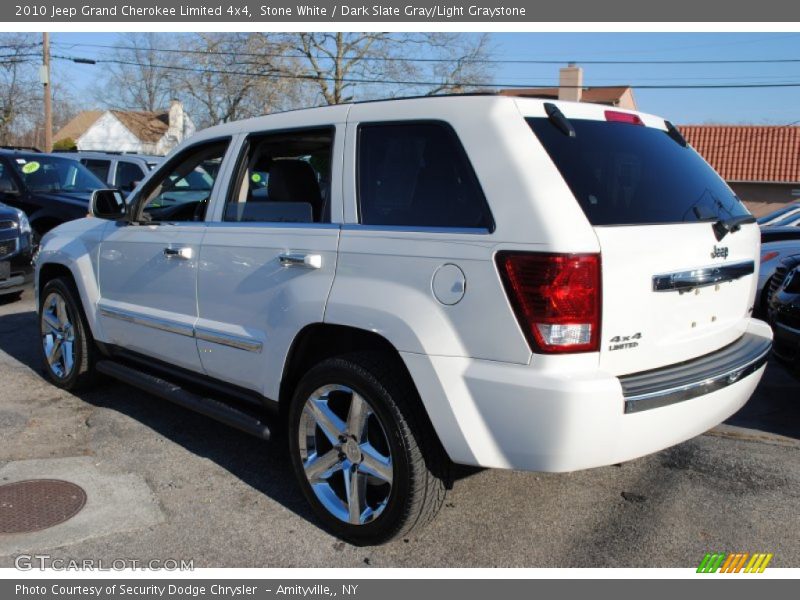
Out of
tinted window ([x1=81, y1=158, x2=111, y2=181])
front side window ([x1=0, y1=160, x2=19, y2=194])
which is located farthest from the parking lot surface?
tinted window ([x1=81, y1=158, x2=111, y2=181])

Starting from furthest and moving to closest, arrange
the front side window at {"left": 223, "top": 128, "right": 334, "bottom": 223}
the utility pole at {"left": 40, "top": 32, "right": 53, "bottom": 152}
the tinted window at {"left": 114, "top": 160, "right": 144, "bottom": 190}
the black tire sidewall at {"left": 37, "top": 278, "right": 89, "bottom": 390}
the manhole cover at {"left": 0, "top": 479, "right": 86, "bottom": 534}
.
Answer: the utility pole at {"left": 40, "top": 32, "right": 53, "bottom": 152}, the tinted window at {"left": 114, "top": 160, "right": 144, "bottom": 190}, the black tire sidewall at {"left": 37, "top": 278, "right": 89, "bottom": 390}, the front side window at {"left": 223, "top": 128, "right": 334, "bottom": 223}, the manhole cover at {"left": 0, "top": 479, "right": 86, "bottom": 534}

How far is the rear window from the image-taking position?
2.84 m

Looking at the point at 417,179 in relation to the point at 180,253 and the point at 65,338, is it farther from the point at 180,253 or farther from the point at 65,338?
the point at 65,338

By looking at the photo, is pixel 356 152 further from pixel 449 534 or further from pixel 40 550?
pixel 40 550

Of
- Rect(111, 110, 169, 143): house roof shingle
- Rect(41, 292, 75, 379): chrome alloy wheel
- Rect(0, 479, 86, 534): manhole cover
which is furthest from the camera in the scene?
Rect(111, 110, 169, 143): house roof shingle

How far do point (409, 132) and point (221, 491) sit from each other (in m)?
2.17

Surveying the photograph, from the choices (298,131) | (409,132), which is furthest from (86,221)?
(409,132)

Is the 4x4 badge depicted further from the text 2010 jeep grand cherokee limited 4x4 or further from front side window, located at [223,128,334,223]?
front side window, located at [223,128,334,223]

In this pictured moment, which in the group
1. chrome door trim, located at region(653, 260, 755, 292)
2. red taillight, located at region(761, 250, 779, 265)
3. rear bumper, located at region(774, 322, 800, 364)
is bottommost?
rear bumper, located at region(774, 322, 800, 364)

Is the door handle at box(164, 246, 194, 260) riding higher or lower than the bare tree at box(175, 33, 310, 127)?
lower

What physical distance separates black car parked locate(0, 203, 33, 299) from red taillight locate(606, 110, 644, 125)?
7605 millimetres

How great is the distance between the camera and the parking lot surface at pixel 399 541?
3215 millimetres

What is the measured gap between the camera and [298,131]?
373cm

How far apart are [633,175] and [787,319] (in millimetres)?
2230
